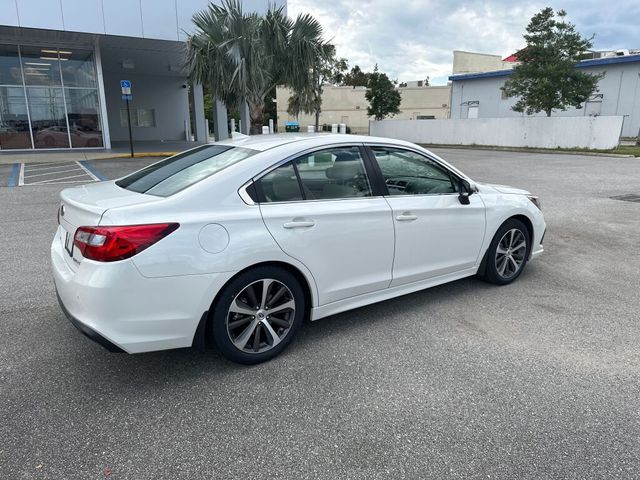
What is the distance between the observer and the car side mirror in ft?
13.9

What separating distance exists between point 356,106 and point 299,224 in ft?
201

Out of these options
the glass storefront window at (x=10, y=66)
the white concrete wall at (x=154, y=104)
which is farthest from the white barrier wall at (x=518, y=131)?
the glass storefront window at (x=10, y=66)

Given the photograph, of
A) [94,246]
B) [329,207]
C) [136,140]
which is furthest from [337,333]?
[136,140]

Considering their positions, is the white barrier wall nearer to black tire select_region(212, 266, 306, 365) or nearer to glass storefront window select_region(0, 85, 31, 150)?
glass storefront window select_region(0, 85, 31, 150)

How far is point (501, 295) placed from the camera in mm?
4598

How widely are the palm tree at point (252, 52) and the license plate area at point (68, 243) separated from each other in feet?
39.0

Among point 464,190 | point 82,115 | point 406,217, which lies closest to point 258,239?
point 406,217

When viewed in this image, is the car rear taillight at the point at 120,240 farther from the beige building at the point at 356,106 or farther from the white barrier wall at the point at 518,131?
the beige building at the point at 356,106

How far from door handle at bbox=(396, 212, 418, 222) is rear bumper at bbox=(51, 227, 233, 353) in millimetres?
1528

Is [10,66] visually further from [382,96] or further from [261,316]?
[382,96]

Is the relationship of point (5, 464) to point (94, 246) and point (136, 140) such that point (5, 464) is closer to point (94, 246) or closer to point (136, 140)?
point (94, 246)

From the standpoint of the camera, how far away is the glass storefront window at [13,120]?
20.0 metres

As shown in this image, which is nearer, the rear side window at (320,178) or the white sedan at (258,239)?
the white sedan at (258,239)

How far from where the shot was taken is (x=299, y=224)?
10.7 feet
